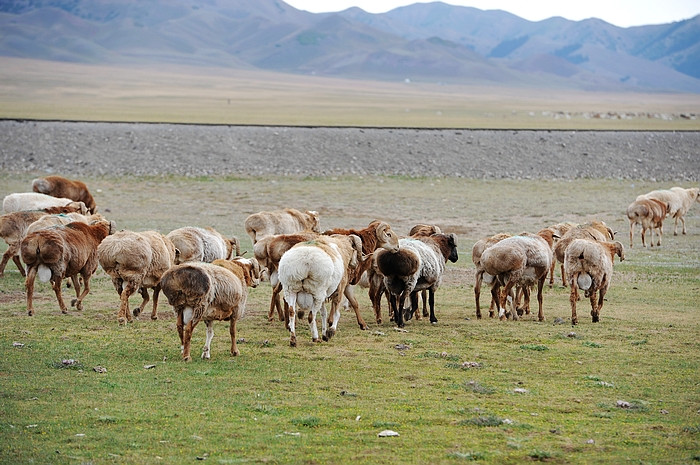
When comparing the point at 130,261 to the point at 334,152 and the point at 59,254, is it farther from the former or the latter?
the point at 334,152

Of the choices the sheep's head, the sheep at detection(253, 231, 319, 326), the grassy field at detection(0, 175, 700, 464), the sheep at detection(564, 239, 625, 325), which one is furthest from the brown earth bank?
the sheep at detection(564, 239, 625, 325)

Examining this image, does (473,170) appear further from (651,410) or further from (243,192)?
(651,410)

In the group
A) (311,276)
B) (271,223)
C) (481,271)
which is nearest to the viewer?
(311,276)

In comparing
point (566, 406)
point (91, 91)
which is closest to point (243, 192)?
point (566, 406)

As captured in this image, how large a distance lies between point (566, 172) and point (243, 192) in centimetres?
2092

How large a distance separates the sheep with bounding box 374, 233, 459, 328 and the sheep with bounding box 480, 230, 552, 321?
0.99m

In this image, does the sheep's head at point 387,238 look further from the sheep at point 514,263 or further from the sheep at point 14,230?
the sheep at point 14,230

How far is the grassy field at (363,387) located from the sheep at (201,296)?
1.61 ft

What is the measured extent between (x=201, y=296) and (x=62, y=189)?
61.1ft

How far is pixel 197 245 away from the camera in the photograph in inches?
663

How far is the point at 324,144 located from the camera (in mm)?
53938

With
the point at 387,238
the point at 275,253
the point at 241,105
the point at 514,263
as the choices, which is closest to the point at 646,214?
the point at 514,263

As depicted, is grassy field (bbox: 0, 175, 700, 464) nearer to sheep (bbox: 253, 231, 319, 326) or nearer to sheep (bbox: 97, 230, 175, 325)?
sheep (bbox: 253, 231, 319, 326)

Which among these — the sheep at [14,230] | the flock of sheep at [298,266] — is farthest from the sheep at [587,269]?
the sheep at [14,230]
